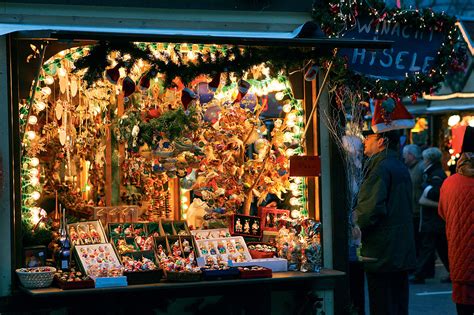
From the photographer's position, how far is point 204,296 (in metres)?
7.33

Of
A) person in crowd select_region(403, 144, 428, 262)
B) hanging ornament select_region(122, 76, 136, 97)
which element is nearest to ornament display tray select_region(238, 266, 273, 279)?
hanging ornament select_region(122, 76, 136, 97)

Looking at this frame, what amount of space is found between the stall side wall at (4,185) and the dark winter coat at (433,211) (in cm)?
653

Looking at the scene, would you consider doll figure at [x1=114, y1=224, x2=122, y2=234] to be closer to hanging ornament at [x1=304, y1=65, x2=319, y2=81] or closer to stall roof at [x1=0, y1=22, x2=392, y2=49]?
stall roof at [x1=0, y1=22, x2=392, y2=49]

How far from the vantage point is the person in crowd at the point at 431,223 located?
11.9m

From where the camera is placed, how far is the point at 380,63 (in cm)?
780

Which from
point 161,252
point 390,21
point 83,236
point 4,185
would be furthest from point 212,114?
point 4,185

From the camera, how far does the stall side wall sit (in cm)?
684

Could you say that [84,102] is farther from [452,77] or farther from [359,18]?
[452,77]

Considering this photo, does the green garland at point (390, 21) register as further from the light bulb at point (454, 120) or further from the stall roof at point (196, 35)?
the light bulb at point (454, 120)

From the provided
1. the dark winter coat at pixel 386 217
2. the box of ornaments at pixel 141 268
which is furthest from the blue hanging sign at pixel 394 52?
the box of ornaments at pixel 141 268

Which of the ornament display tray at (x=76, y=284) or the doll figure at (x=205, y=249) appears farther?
A: the doll figure at (x=205, y=249)

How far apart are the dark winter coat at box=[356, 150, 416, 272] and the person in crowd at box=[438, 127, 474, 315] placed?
0.41 meters

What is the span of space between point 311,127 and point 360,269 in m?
1.49

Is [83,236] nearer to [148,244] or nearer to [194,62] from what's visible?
[148,244]
